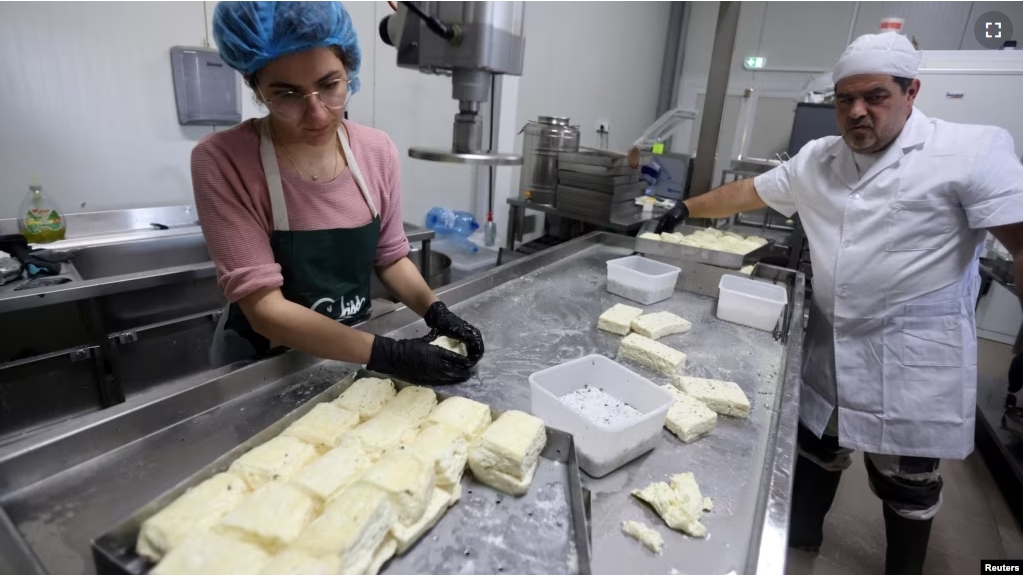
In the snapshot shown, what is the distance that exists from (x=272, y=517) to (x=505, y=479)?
1.29ft

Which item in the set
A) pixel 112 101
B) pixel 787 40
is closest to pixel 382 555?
pixel 112 101

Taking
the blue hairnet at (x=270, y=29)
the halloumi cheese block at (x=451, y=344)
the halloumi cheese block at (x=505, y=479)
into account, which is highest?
the blue hairnet at (x=270, y=29)

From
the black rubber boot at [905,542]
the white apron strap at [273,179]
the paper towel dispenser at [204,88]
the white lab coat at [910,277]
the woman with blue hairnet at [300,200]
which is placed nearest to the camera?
the woman with blue hairnet at [300,200]

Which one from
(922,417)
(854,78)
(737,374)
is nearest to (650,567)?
(737,374)

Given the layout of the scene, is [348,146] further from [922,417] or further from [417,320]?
[922,417]

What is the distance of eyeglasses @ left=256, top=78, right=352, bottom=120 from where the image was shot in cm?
117

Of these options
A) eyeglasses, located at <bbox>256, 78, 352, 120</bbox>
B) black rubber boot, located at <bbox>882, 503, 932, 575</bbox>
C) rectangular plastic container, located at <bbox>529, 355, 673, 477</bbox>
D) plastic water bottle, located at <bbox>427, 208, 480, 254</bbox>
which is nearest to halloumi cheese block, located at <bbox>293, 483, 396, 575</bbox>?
rectangular plastic container, located at <bbox>529, 355, 673, 477</bbox>

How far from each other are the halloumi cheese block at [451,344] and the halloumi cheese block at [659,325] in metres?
0.62

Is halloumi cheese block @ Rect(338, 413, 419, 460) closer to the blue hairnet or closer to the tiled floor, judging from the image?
the blue hairnet

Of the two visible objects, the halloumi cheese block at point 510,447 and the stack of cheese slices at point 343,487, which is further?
the halloumi cheese block at point 510,447

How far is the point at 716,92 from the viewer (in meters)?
2.89

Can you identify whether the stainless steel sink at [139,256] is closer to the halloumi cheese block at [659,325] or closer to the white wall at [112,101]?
the white wall at [112,101]

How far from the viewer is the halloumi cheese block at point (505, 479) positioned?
95 centimetres

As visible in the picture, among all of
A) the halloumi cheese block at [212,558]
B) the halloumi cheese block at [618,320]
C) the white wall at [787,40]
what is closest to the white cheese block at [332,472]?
the halloumi cheese block at [212,558]
